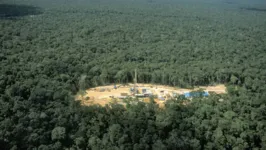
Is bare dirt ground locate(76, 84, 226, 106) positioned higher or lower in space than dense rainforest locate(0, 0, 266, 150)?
lower

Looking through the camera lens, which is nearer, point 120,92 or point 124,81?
point 120,92

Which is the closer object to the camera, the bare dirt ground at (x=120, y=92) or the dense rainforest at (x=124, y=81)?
the dense rainforest at (x=124, y=81)

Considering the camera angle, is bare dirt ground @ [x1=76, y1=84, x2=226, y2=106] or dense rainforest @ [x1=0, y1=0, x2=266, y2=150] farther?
bare dirt ground @ [x1=76, y1=84, x2=226, y2=106]

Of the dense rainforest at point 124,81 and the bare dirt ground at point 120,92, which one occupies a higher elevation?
the dense rainforest at point 124,81

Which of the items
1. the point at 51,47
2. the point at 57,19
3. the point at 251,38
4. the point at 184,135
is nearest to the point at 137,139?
the point at 184,135
